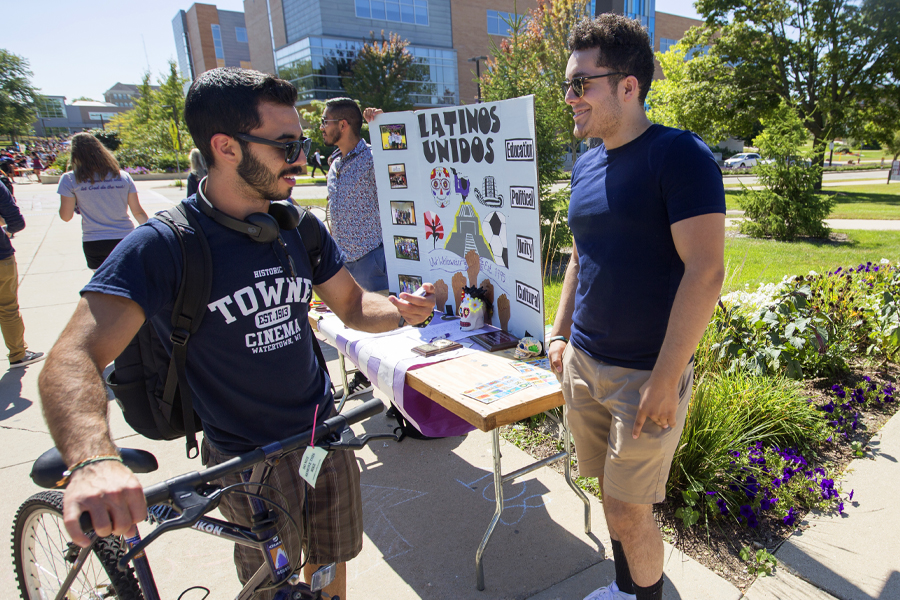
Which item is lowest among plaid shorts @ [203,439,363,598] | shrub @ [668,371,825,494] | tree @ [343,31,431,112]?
shrub @ [668,371,825,494]

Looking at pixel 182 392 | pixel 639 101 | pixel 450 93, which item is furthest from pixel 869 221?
pixel 450 93

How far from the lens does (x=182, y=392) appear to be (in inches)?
62.3

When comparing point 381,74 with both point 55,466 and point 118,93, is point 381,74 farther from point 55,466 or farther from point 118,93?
point 118,93

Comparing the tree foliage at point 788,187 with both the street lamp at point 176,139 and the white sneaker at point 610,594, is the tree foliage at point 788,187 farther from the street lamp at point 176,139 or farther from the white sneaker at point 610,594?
the street lamp at point 176,139

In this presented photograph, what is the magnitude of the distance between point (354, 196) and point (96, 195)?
9.54 feet

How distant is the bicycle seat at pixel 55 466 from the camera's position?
1288mm

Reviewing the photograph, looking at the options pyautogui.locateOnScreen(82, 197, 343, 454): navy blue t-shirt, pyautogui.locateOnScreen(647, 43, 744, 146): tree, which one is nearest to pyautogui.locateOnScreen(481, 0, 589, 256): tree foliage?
pyautogui.locateOnScreen(82, 197, 343, 454): navy blue t-shirt

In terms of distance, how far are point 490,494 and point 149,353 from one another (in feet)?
7.11

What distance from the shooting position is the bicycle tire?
71.6 inches

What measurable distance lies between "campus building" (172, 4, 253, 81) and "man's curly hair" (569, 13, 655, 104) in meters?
67.3

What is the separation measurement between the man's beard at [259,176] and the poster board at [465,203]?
1.39 m

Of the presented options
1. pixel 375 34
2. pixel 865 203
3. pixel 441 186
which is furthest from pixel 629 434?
pixel 375 34

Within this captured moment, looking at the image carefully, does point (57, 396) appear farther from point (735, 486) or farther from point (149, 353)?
point (735, 486)

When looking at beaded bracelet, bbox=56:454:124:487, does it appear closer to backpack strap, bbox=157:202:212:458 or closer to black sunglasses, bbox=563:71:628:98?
backpack strap, bbox=157:202:212:458
